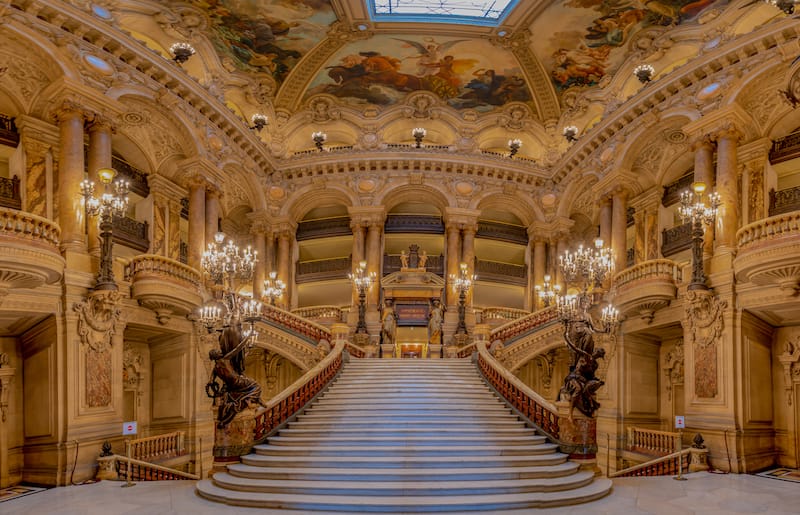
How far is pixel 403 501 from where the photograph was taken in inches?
337

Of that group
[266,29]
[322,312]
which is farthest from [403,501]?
[266,29]

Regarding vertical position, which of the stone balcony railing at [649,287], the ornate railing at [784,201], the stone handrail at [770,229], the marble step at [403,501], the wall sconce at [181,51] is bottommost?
the marble step at [403,501]

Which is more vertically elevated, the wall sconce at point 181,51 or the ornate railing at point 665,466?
the wall sconce at point 181,51

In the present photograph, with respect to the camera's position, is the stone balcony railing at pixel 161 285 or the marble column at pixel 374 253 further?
the marble column at pixel 374 253

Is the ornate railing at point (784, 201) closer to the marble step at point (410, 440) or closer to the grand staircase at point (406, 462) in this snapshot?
the grand staircase at point (406, 462)

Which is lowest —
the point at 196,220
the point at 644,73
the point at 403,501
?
the point at 403,501

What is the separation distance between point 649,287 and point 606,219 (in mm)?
5212

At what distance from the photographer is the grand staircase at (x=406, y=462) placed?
8797mm

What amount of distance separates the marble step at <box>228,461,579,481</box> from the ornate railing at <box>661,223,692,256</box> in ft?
37.2

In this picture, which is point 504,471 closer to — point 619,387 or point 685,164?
point 619,387

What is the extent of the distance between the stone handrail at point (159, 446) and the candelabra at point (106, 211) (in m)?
3.60

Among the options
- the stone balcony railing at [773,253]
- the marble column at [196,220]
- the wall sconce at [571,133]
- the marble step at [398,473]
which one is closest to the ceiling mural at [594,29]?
the wall sconce at [571,133]

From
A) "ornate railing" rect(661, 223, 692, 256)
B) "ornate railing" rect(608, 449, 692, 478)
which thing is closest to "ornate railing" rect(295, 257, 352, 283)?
"ornate railing" rect(661, 223, 692, 256)

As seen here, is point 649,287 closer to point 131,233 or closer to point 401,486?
point 401,486
